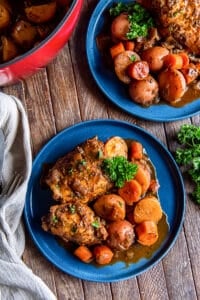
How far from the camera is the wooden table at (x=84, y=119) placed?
202cm

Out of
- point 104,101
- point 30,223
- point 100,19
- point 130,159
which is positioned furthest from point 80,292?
point 100,19

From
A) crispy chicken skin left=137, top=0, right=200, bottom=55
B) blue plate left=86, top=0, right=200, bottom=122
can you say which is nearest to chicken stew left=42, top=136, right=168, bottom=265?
blue plate left=86, top=0, right=200, bottom=122

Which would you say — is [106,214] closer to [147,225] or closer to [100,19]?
[147,225]

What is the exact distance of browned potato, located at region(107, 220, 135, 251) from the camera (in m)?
1.91

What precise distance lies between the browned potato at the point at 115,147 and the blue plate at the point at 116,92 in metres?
0.10

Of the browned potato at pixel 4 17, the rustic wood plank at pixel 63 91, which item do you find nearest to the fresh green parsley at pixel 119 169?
the rustic wood plank at pixel 63 91

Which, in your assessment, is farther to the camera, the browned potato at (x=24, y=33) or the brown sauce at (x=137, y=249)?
the brown sauce at (x=137, y=249)

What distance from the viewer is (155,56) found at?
198 cm

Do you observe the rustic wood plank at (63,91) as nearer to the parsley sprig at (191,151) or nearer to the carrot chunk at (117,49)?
the carrot chunk at (117,49)

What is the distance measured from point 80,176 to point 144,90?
32cm

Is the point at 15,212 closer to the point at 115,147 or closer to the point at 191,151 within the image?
the point at 115,147

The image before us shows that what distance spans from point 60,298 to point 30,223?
0.24m

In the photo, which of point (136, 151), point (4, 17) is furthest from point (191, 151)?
point (4, 17)

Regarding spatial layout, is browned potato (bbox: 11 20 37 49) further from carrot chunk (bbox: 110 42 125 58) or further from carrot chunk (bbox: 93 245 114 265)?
carrot chunk (bbox: 93 245 114 265)
